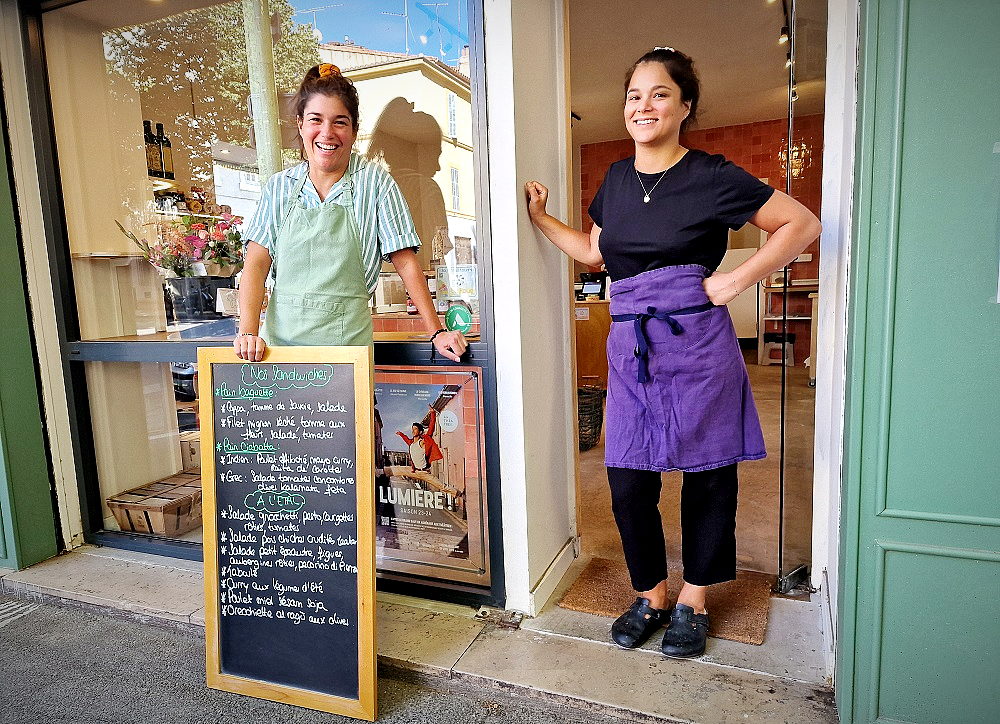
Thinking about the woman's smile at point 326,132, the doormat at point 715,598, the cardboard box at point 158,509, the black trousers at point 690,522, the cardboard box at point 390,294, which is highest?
the woman's smile at point 326,132

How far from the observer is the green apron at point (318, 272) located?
191 cm

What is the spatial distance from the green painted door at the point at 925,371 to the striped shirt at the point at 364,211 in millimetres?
1234

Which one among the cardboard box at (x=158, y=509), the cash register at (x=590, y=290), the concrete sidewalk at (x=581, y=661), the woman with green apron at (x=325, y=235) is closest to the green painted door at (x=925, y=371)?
the concrete sidewalk at (x=581, y=661)

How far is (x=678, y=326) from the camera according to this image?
1.78 m

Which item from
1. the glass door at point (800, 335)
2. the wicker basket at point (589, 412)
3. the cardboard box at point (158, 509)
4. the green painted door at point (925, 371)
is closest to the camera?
the green painted door at point (925, 371)

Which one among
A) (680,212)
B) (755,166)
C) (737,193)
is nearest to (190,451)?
(680,212)

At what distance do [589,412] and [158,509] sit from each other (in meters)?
2.44

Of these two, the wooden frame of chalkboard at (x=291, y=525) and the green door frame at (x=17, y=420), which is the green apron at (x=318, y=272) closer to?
the wooden frame of chalkboard at (x=291, y=525)

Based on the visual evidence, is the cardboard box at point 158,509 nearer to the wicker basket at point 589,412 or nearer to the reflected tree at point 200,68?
the reflected tree at point 200,68

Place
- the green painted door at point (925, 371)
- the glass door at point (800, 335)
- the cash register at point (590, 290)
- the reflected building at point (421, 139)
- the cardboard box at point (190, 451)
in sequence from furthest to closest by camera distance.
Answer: the cash register at point (590, 290) < the cardboard box at point (190, 451) < the reflected building at point (421, 139) < the glass door at point (800, 335) < the green painted door at point (925, 371)

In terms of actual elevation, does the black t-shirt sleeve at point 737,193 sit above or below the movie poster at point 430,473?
above

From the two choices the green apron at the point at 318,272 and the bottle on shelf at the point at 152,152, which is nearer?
the green apron at the point at 318,272

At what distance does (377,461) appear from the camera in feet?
7.65

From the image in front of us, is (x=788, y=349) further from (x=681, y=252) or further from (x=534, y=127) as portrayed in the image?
(x=534, y=127)
